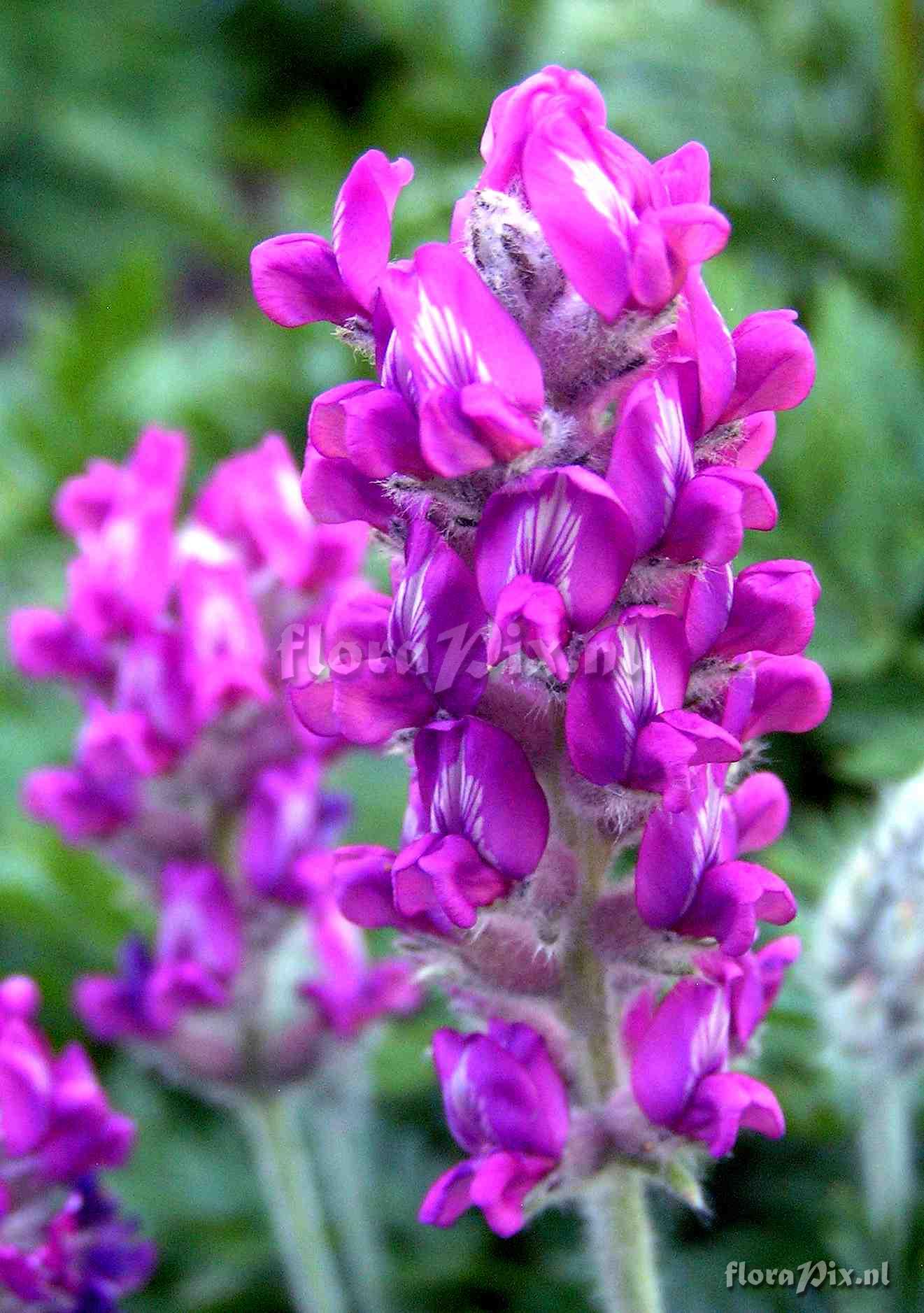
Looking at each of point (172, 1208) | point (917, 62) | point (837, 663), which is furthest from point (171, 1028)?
point (917, 62)

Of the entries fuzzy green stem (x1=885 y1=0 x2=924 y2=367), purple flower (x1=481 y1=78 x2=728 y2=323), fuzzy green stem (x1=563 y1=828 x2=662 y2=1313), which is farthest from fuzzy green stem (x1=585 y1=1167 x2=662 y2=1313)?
fuzzy green stem (x1=885 y1=0 x2=924 y2=367)

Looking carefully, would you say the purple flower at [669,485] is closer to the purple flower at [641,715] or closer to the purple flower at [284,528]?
the purple flower at [641,715]

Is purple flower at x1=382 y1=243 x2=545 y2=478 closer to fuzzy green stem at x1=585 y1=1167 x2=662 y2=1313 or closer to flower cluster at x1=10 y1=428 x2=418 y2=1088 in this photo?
fuzzy green stem at x1=585 y1=1167 x2=662 y2=1313

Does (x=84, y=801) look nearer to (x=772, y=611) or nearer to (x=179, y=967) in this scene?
(x=179, y=967)

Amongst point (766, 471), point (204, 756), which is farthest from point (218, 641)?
point (766, 471)

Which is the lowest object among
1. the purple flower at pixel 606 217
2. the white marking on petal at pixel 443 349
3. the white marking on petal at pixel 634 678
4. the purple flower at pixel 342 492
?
the white marking on petal at pixel 634 678

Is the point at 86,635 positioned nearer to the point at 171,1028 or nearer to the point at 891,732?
the point at 171,1028

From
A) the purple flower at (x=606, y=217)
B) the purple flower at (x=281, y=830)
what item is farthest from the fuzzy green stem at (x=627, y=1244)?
the purple flower at (x=606, y=217)
